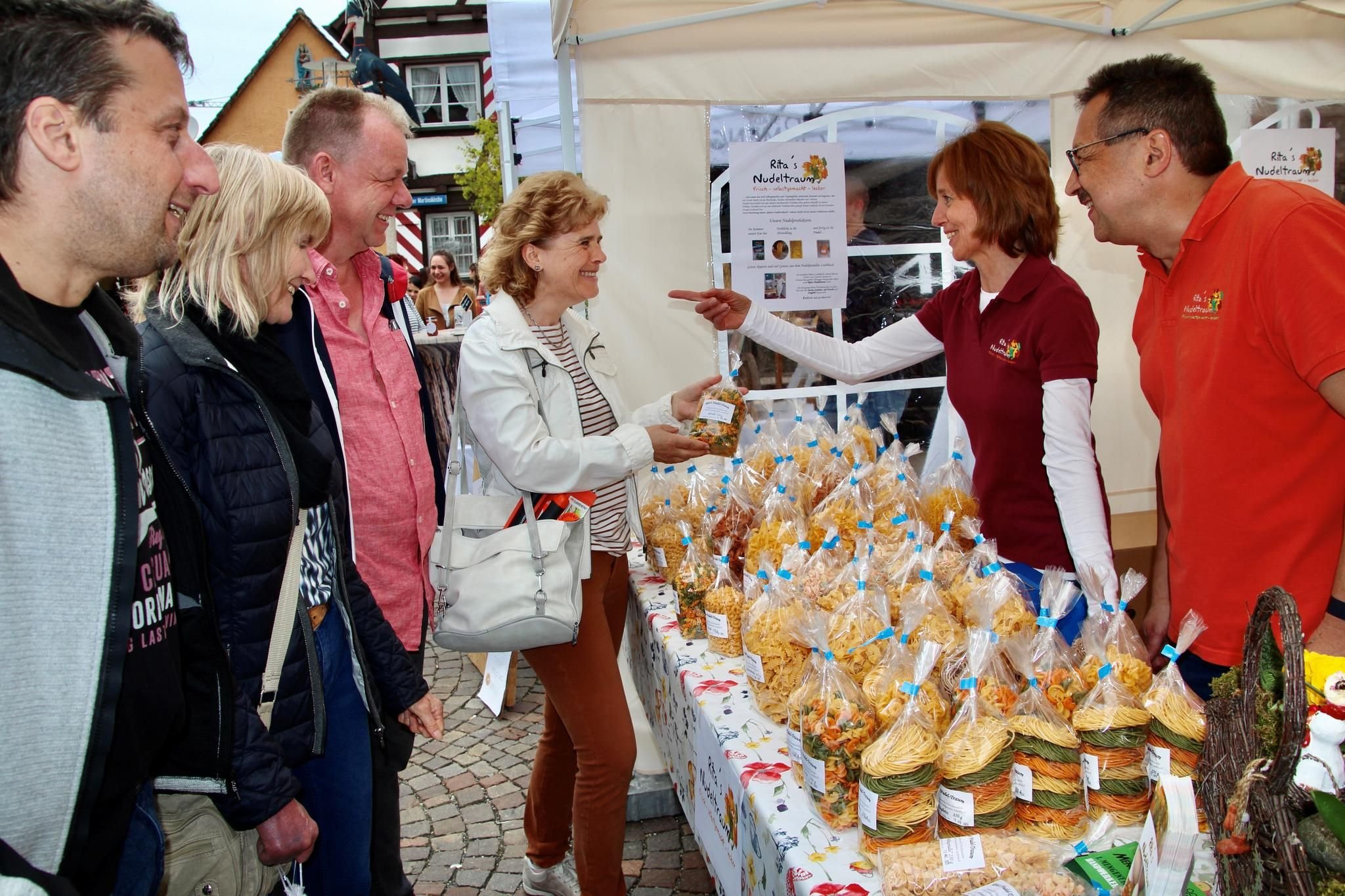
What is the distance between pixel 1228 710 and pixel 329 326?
6.79ft

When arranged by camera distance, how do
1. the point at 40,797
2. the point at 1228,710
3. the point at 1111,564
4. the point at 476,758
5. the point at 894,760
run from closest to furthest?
the point at 40,797
the point at 1228,710
the point at 894,760
the point at 1111,564
the point at 476,758

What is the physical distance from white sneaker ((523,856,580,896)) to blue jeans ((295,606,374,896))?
2.62 ft

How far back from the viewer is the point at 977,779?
4.52 feet

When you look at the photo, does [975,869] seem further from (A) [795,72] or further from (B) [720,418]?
(A) [795,72]

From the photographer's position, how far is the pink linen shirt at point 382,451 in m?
2.26

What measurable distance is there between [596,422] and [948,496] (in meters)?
1.08

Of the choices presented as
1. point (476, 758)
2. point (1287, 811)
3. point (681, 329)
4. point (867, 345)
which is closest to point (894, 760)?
point (1287, 811)

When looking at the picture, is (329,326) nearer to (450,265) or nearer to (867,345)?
(867,345)

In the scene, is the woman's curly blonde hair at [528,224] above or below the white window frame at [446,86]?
below

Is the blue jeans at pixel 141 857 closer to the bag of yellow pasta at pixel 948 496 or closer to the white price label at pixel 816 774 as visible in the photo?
the white price label at pixel 816 774

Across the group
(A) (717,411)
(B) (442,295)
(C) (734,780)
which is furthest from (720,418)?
(B) (442,295)

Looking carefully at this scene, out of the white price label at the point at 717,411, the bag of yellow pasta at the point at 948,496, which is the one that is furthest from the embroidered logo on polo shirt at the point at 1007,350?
the white price label at the point at 717,411

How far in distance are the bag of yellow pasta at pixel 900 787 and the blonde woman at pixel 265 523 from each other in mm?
1015

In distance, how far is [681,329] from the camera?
374 centimetres
